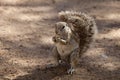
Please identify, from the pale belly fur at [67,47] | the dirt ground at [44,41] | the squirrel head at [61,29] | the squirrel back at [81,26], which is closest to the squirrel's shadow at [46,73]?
the dirt ground at [44,41]

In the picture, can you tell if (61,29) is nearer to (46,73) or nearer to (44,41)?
(46,73)

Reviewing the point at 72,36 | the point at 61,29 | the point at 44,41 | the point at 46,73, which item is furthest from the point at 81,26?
the point at 44,41

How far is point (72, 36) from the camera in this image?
4543mm

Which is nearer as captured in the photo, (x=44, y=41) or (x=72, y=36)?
(x=72, y=36)

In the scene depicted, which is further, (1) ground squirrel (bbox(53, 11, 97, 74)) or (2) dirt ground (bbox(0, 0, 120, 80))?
(2) dirt ground (bbox(0, 0, 120, 80))

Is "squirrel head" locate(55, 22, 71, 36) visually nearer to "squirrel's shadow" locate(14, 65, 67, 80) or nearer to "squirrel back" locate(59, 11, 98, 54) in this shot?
"squirrel back" locate(59, 11, 98, 54)

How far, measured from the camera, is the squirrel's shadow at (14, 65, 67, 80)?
454 centimetres

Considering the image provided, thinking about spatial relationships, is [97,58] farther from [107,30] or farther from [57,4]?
[57,4]

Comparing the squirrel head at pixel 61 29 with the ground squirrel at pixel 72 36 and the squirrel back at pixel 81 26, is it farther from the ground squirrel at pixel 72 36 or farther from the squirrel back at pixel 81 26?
the squirrel back at pixel 81 26

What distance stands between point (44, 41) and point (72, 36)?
139cm

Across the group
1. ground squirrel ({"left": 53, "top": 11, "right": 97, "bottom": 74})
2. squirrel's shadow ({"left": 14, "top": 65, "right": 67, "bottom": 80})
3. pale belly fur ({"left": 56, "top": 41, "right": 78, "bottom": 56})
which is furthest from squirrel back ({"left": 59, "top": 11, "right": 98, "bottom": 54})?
squirrel's shadow ({"left": 14, "top": 65, "right": 67, "bottom": 80})

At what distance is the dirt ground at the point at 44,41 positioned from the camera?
4.69 meters

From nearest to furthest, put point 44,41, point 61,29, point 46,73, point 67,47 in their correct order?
1. point 61,29
2. point 67,47
3. point 46,73
4. point 44,41

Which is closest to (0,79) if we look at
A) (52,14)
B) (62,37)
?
(62,37)
